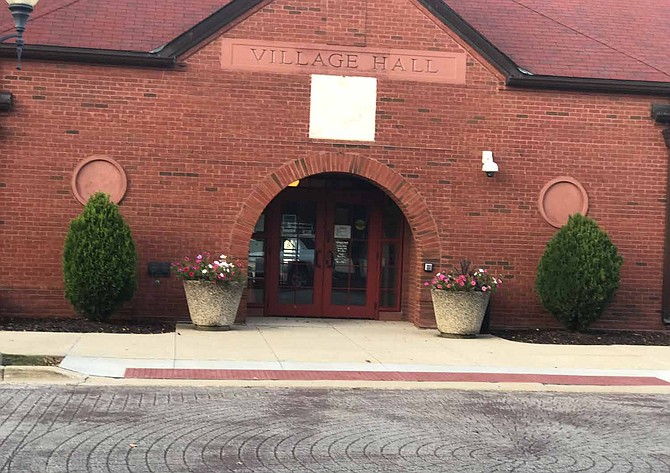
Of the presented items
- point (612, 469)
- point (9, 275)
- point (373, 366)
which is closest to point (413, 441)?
point (612, 469)

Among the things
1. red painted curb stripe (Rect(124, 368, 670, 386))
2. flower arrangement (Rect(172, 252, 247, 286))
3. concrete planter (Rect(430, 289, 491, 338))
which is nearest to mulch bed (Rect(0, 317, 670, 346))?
concrete planter (Rect(430, 289, 491, 338))

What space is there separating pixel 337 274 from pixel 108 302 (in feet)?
14.4

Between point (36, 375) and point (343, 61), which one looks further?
point (343, 61)

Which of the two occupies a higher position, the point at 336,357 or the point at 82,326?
the point at 82,326

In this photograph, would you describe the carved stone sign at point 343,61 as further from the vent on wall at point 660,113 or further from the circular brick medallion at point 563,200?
the vent on wall at point 660,113

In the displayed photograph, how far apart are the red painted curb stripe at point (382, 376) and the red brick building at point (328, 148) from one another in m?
4.29

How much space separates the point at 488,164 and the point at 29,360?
792 cm

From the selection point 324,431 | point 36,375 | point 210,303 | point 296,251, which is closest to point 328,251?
point 296,251

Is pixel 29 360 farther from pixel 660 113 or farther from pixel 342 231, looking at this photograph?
pixel 660 113

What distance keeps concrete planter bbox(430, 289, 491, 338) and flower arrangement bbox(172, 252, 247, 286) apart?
3.18 metres

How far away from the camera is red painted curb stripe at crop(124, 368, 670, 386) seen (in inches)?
374

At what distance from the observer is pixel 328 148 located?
557 inches

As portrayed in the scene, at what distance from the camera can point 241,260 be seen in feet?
45.9

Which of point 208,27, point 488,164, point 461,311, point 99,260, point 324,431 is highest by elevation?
point 208,27
